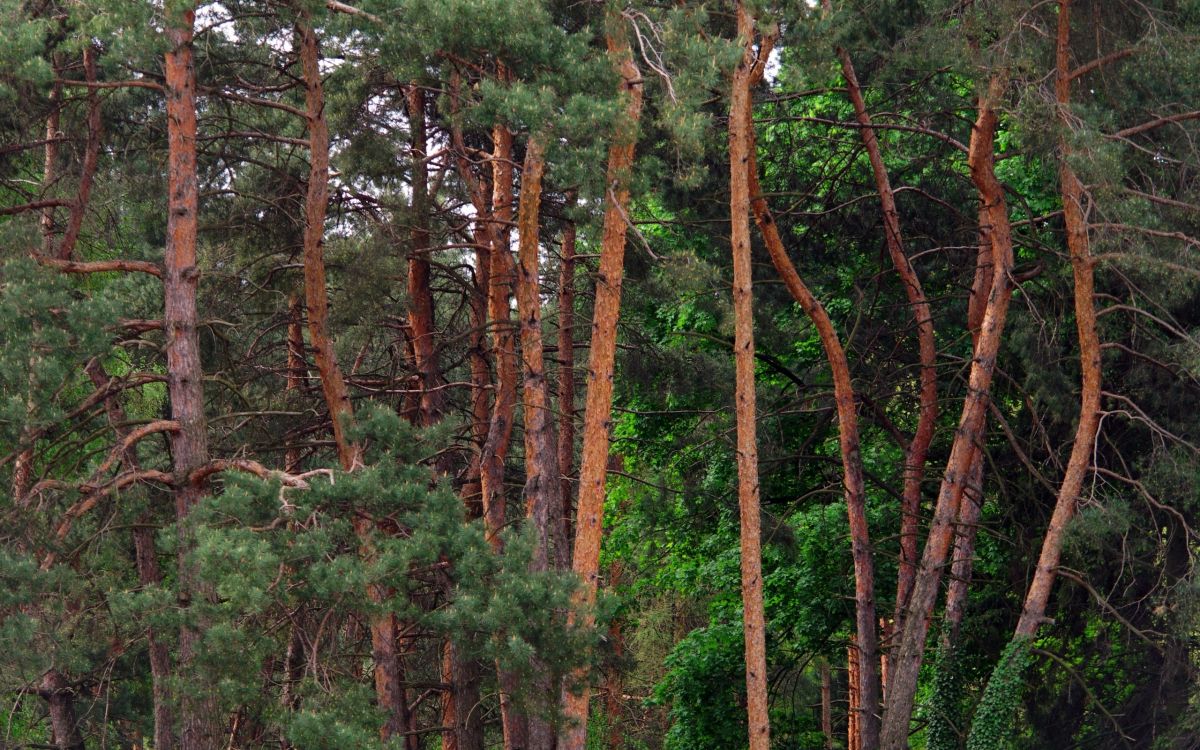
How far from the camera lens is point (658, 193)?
50.5 ft

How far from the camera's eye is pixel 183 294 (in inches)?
435

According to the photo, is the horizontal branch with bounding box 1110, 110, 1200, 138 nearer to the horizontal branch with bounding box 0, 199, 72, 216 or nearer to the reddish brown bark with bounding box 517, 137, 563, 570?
the reddish brown bark with bounding box 517, 137, 563, 570

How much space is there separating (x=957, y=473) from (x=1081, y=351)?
183 cm

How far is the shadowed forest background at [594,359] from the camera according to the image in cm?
1027

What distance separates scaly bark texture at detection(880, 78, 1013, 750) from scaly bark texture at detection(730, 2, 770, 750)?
216cm

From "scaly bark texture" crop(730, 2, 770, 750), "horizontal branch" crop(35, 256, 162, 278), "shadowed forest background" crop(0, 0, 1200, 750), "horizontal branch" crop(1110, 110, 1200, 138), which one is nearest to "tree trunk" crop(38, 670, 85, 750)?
"shadowed forest background" crop(0, 0, 1200, 750)

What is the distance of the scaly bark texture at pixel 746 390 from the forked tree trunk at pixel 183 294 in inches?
191

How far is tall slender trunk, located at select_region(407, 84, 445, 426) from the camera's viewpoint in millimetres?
14305

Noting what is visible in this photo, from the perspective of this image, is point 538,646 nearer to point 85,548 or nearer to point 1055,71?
point 85,548

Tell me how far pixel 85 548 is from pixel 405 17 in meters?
5.03

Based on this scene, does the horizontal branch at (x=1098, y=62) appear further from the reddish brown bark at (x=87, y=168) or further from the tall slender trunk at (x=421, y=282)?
the reddish brown bark at (x=87, y=168)

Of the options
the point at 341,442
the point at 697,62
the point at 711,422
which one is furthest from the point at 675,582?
the point at 697,62

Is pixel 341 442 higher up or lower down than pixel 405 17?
lower down

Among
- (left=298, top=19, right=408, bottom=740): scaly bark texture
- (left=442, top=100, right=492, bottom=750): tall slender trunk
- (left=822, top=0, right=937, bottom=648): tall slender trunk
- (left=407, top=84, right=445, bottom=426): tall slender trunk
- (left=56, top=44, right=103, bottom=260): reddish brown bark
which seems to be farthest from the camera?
(left=442, top=100, right=492, bottom=750): tall slender trunk
